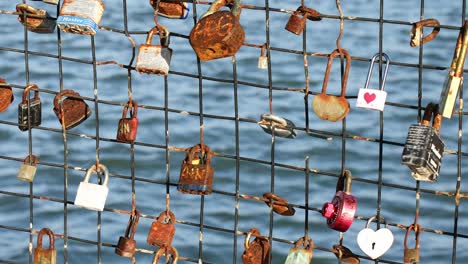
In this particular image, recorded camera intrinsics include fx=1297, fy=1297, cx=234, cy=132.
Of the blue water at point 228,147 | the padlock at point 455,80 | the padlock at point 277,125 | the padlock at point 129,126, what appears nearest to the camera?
the padlock at point 455,80

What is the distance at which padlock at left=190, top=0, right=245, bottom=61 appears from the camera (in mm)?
2830

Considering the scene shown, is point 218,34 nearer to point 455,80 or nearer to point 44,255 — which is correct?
point 455,80

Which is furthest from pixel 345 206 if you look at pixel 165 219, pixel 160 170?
pixel 160 170

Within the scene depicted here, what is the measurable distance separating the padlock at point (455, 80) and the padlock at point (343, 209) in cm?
29

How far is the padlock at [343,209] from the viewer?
9.34ft

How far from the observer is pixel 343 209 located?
112 inches

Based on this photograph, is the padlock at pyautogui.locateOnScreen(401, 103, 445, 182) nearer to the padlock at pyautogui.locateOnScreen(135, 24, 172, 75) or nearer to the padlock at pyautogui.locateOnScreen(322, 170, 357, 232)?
the padlock at pyautogui.locateOnScreen(322, 170, 357, 232)

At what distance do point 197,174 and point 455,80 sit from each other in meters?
0.66

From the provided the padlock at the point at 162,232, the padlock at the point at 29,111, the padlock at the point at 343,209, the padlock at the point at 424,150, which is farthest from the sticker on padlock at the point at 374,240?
the padlock at the point at 29,111

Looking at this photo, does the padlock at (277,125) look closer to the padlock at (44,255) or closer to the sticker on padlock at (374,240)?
the sticker on padlock at (374,240)

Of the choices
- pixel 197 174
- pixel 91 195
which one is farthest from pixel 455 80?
pixel 91 195

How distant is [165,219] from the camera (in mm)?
3102

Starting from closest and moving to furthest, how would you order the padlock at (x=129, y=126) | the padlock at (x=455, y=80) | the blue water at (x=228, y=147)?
the padlock at (x=455, y=80) < the padlock at (x=129, y=126) < the blue water at (x=228, y=147)

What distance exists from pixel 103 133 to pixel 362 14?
9.35 feet
